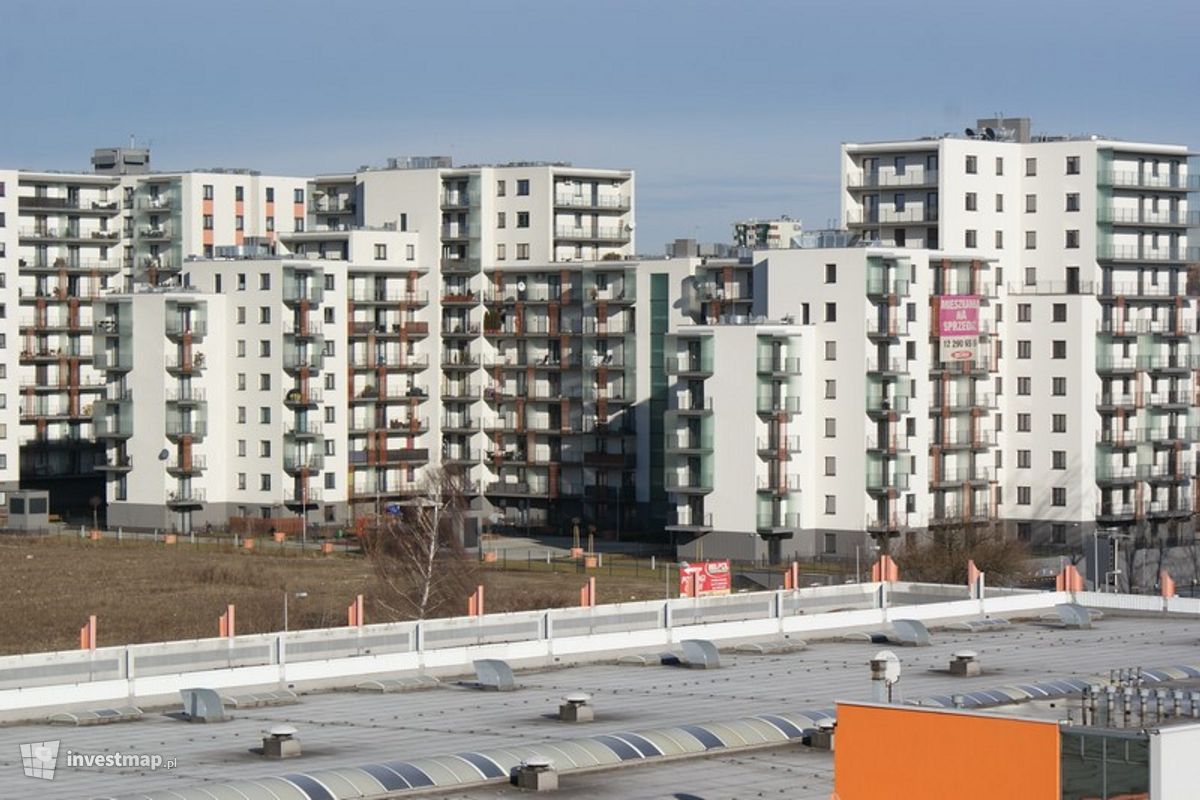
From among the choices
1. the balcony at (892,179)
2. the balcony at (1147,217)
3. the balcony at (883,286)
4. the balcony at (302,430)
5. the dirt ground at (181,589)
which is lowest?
the dirt ground at (181,589)

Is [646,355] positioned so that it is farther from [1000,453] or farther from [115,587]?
[115,587]

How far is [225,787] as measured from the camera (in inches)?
1222

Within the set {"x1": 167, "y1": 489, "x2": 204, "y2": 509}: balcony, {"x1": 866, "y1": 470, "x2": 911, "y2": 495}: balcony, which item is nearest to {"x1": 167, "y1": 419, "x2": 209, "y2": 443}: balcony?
{"x1": 167, "y1": 489, "x2": 204, "y2": 509}: balcony

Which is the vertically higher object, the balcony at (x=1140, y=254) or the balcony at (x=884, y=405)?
the balcony at (x=1140, y=254)

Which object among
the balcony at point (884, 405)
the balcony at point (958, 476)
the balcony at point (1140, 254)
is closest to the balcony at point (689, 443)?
the balcony at point (884, 405)

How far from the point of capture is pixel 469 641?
4975 centimetres

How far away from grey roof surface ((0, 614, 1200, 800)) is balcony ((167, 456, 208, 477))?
3317 inches

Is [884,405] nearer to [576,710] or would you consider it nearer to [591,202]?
[591,202]

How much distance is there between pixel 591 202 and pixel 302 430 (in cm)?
2757

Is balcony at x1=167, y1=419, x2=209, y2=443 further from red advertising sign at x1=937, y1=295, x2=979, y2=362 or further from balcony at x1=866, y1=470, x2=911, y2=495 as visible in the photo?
red advertising sign at x1=937, y1=295, x2=979, y2=362

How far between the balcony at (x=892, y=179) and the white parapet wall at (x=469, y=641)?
6898 cm

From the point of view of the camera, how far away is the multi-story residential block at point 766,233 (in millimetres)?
140625

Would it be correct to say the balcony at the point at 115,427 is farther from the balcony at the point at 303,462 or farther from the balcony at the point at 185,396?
the balcony at the point at 303,462

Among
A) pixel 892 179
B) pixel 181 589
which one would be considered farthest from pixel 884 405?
pixel 181 589
